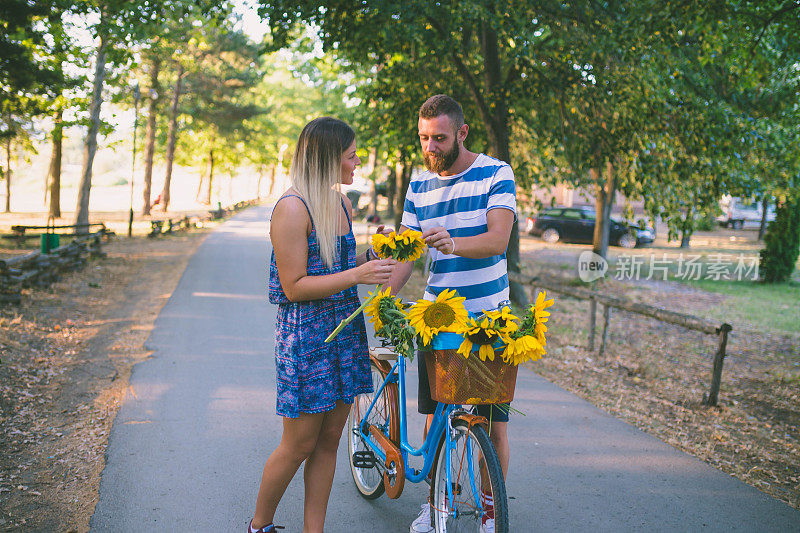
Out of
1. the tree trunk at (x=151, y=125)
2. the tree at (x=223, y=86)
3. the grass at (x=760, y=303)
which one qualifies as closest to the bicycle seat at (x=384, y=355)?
the grass at (x=760, y=303)

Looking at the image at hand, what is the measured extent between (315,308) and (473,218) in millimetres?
883

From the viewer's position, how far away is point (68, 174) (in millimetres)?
113938

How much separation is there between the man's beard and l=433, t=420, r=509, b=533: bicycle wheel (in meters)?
1.21

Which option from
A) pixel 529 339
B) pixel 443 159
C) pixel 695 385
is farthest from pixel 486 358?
pixel 695 385

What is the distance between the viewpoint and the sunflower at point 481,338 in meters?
2.65

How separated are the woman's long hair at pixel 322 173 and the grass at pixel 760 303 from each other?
11309 mm

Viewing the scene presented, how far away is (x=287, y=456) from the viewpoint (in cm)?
300

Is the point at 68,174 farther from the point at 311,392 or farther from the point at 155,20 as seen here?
the point at 311,392

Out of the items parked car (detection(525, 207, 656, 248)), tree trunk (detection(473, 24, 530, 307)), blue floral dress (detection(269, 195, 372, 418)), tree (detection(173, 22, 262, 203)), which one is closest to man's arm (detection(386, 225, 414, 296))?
blue floral dress (detection(269, 195, 372, 418))

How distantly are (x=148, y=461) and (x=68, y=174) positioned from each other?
125 meters

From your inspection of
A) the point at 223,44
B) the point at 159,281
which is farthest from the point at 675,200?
the point at 223,44

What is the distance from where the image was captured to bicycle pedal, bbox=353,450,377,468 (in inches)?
150

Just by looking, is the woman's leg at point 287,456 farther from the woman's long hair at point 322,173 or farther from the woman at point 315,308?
the woman's long hair at point 322,173

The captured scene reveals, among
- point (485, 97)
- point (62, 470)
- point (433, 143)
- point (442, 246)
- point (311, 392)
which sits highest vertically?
point (485, 97)
